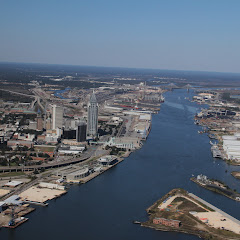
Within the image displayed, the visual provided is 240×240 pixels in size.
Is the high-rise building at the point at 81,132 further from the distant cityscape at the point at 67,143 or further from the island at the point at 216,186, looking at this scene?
the island at the point at 216,186

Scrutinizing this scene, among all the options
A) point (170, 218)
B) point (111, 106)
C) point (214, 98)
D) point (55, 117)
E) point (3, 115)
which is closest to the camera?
point (170, 218)

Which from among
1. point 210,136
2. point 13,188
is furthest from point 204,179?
point 210,136

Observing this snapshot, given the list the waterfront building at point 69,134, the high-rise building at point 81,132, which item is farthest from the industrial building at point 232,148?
the waterfront building at point 69,134

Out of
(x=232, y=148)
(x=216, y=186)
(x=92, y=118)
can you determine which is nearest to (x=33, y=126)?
(x=92, y=118)

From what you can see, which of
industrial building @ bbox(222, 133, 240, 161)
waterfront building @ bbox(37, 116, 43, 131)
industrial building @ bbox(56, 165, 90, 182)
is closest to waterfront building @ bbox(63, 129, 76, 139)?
waterfront building @ bbox(37, 116, 43, 131)

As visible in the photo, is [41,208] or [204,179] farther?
[204,179]

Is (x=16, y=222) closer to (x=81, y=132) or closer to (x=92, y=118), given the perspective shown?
(x=81, y=132)

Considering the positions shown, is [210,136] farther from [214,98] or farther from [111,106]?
[214,98]
